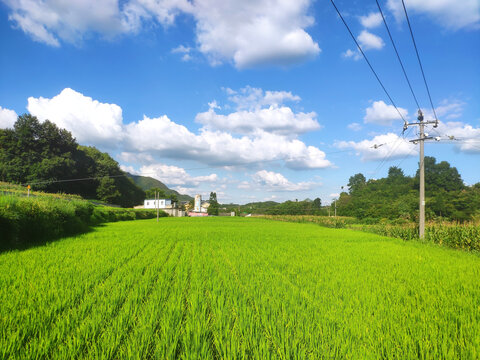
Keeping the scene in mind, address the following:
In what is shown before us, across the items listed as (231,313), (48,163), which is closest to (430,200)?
(231,313)

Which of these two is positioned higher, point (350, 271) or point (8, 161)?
point (8, 161)

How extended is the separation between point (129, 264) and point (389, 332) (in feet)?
18.2

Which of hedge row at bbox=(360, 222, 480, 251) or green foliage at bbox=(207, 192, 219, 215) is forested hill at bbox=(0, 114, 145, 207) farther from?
hedge row at bbox=(360, 222, 480, 251)

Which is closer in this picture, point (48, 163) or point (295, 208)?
point (48, 163)

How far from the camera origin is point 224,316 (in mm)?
3227

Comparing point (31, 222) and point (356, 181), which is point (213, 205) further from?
point (31, 222)

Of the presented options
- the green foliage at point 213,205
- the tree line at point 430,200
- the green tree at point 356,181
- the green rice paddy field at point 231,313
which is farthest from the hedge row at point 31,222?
the green tree at point 356,181

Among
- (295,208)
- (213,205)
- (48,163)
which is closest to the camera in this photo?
Answer: (48,163)

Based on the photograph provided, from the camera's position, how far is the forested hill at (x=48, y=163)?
141ft

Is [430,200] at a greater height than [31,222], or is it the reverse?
→ [430,200]

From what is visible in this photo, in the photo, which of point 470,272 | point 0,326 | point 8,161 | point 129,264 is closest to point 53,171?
point 8,161

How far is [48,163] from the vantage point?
4434 cm

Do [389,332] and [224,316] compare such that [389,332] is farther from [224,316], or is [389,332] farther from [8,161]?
[8,161]

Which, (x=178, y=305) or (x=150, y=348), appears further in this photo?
(x=178, y=305)
